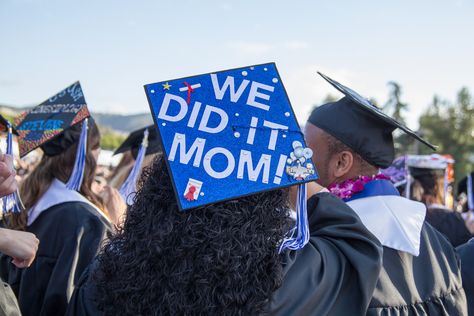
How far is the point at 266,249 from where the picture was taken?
1.35 metres

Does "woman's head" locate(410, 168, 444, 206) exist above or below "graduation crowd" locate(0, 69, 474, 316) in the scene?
below

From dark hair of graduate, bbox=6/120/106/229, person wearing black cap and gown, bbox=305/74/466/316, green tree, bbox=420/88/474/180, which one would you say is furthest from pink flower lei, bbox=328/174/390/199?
green tree, bbox=420/88/474/180

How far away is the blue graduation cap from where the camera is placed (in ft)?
4.63

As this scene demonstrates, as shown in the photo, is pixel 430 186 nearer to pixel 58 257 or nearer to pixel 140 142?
pixel 140 142

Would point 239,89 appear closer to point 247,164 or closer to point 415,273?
point 247,164

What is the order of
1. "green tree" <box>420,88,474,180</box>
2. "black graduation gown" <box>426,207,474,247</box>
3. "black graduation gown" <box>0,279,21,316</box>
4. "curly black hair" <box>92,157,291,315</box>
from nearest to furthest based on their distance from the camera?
1. "curly black hair" <box>92,157,291,315</box>
2. "black graduation gown" <box>0,279,21,316</box>
3. "black graduation gown" <box>426,207,474,247</box>
4. "green tree" <box>420,88,474,180</box>

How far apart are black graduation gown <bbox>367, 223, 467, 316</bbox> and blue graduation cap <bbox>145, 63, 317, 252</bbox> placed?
0.49m

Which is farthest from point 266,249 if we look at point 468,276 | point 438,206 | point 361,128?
point 438,206

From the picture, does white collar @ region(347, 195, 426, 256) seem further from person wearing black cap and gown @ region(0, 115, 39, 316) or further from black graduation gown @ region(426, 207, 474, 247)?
black graduation gown @ region(426, 207, 474, 247)

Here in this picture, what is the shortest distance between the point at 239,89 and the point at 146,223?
0.53 metres

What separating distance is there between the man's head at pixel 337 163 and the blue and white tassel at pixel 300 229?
2.23 feet

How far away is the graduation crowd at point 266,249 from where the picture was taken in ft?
4.34

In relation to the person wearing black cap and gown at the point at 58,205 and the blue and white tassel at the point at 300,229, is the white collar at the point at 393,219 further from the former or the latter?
the person wearing black cap and gown at the point at 58,205

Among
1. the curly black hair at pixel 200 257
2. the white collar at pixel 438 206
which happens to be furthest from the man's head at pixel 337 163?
the white collar at pixel 438 206
